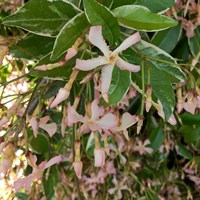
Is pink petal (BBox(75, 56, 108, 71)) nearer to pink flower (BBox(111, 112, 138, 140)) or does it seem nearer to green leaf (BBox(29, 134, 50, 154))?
pink flower (BBox(111, 112, 138, 140))

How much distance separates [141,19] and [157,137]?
0.59m

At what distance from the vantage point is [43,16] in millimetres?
508

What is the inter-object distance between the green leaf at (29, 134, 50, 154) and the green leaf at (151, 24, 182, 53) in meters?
0.30

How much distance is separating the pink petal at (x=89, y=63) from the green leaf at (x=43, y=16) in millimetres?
96

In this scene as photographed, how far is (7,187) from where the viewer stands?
2.72ft

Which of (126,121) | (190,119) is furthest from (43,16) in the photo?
(190,119)

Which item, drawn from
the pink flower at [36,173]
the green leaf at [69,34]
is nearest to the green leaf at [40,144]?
the pink flower at [36,173]

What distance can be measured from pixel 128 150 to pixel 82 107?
10.4 inches

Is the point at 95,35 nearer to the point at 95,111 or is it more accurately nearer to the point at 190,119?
the point at 95,111

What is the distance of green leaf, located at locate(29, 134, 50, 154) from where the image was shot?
0.87 meters

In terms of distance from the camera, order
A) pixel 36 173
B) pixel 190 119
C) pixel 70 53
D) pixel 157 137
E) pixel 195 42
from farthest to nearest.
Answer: pixel 157 137
pixel 190 119
pixel 195 42
pixel 36 173
pixel 70 53

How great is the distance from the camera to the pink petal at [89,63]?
1.41 feet

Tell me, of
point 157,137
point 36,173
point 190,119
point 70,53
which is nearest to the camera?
point 70,53

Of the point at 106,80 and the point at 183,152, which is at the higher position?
the point at 106,80
